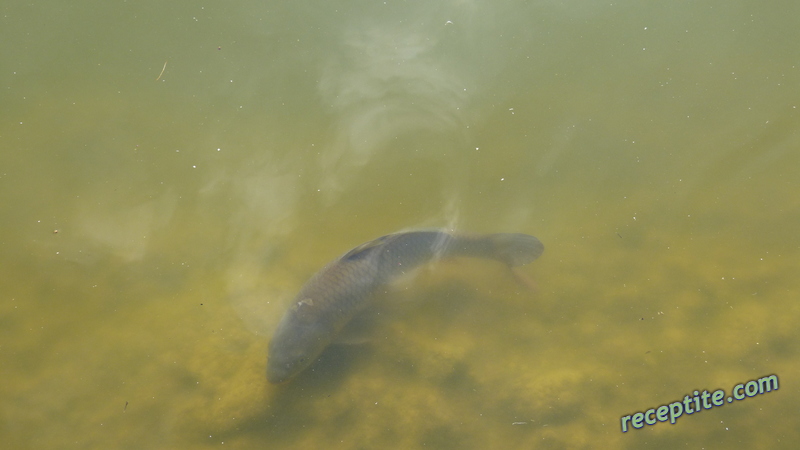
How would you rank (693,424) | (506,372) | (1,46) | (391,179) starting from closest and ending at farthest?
(693,424) → (506,372) → (391,179) → (1,46)

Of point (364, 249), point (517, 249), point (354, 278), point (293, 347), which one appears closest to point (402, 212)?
point (364, 249)

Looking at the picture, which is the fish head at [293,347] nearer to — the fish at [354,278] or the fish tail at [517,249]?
the fish at [354,278]

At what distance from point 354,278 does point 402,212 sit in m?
0.58

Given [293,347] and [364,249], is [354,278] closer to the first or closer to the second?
[364,249]

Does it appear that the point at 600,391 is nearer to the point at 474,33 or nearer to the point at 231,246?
the point at 231,246

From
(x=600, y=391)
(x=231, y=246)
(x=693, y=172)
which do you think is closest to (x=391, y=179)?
(x=231, y=246)

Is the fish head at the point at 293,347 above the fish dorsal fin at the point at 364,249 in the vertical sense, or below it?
below

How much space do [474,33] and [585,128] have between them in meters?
1.02

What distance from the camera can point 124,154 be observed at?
3.16m

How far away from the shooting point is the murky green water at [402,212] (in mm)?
2500

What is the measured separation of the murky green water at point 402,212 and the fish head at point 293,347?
0.09m

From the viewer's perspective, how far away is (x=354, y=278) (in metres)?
2.66

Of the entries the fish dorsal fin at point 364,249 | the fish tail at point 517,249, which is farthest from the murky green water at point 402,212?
the fish dorsal fin at point 364,249

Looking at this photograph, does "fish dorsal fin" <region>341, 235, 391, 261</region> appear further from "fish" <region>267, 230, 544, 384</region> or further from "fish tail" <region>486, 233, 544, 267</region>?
"fish tail" <region>486, 233, 544, 267</region>
